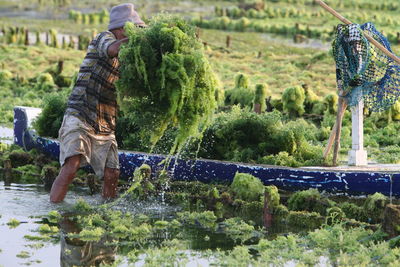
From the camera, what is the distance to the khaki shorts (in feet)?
39.2

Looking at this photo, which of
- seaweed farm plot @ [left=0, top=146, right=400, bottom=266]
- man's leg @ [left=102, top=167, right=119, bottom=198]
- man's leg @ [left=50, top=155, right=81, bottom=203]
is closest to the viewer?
seaweed farm plot @ [left=0, top=146, right=400, bottom=266]

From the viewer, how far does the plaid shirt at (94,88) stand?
12.0 meters

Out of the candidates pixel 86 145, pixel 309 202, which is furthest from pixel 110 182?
pixel 309 202

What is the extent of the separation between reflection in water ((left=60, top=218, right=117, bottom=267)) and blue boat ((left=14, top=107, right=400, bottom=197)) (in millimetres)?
2369

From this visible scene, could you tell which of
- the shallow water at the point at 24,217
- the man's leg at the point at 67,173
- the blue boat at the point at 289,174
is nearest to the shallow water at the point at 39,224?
the shallow water at the point at 24,217

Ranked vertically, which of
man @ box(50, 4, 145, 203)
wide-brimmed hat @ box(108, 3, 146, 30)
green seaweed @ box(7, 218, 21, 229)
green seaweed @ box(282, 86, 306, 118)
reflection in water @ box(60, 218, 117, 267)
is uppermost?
wide-brimmed hat @ box(108, 3, 146, 30)

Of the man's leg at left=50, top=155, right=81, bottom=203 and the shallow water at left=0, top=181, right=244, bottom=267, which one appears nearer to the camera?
the shallow water at left=0, top=181, right=244, bottom=267

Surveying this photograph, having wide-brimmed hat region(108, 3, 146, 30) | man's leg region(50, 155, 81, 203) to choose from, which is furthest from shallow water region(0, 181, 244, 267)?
wide-brimmed hat region(108, 3, 146, 30)

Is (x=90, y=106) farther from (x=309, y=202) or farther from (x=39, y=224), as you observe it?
(x=309, y=202)

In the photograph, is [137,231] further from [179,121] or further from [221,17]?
[221,17]

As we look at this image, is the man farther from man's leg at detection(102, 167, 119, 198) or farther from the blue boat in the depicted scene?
the blue boat

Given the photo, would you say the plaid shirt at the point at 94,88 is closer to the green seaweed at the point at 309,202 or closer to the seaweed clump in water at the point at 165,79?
the seaweed clump in water at the point at 165,79

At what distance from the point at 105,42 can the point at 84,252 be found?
8.76 feet

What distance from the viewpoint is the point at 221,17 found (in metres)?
37.8
